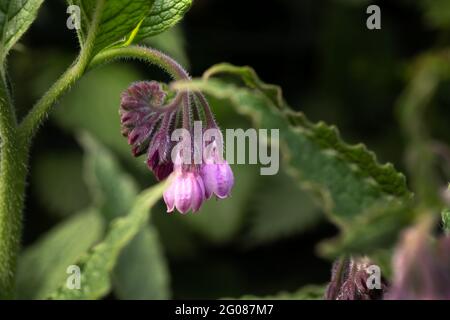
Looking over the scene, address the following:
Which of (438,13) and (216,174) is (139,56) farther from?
(438,13)

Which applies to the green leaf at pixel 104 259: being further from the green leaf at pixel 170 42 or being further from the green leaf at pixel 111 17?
the green leaf at pixel 170 42

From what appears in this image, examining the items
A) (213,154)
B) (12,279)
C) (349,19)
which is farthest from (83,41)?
(349,19)

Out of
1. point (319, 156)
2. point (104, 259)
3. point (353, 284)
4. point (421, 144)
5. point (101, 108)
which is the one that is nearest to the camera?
point (421, 144)

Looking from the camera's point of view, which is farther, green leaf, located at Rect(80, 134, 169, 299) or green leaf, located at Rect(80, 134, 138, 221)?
green leaf, located at Rect(80, 134, 138, 221)

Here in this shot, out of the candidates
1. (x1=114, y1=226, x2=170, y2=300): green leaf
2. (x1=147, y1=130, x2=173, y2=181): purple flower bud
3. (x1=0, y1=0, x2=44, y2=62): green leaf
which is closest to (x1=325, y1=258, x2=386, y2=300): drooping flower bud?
(x1=147, y1=130, x2=173, y2=181): purple flower bud

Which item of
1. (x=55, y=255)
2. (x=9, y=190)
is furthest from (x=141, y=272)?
(x=9, y=190)

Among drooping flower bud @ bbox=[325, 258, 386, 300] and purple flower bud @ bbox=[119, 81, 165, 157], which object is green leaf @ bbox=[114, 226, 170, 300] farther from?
drooping flower bud @ bbox=[325, 258, 386, 300]

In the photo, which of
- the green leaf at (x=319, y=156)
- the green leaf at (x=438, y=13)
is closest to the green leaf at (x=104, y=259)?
the green leaf at (x=319, y=156)
